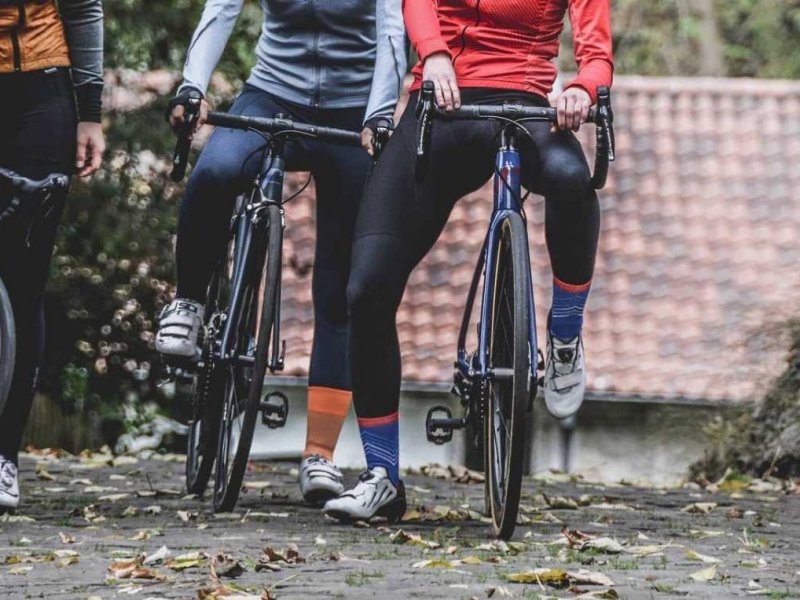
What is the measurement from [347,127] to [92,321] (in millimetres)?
10410

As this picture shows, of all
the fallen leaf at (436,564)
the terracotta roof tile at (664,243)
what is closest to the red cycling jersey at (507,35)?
the fallen leaf at (436,564)

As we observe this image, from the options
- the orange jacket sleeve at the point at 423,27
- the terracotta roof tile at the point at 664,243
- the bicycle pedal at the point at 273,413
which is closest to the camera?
the orange jacket sleeve at the point at 423,27

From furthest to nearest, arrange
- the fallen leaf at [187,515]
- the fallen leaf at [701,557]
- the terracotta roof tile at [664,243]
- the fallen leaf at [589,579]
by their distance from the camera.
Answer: the terracotta roof tile at [664,243] < the fallen leaf at [187,515] < the fallen leaf at [701,557] < the fallen leaf at [589,579]

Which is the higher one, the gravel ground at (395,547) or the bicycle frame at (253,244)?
the bicycle frame at (253,244)

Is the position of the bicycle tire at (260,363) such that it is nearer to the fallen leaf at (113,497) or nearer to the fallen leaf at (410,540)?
the fallen leaf at (410,540)

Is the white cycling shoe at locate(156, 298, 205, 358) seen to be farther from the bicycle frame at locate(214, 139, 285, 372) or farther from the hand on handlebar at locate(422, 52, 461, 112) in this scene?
the hand on handlebar at locate(422, 52, 461, 112)

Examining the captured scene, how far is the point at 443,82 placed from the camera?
518cm

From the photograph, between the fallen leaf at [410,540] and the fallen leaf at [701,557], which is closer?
the fallen leaf at [701,557]

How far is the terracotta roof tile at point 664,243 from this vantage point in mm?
20078

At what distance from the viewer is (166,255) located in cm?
1594

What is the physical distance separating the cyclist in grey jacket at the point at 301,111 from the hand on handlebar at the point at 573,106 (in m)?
0.76

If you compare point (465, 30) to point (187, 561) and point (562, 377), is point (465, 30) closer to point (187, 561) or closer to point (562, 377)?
point (562, 377)

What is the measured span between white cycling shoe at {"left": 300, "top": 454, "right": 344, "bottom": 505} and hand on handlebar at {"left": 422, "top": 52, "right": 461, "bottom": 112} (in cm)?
156

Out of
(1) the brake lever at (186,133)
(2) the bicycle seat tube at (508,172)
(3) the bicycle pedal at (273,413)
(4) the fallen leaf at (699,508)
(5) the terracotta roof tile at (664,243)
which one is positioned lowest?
(4) the fallen leaf at (699,508)
